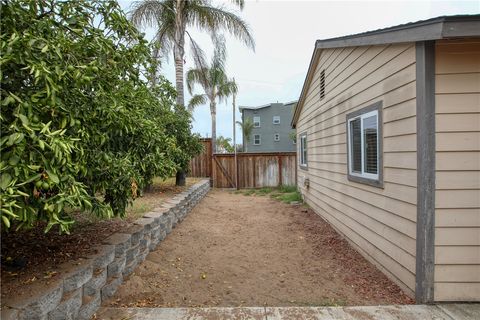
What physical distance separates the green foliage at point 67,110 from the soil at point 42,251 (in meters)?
0.47

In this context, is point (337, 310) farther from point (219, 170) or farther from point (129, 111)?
point (219, 170)

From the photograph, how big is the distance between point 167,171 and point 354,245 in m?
3.18

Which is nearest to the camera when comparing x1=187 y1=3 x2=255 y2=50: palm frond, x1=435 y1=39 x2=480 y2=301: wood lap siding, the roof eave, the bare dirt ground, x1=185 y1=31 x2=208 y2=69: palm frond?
the roof eave

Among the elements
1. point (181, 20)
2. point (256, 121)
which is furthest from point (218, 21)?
point (256, 121)

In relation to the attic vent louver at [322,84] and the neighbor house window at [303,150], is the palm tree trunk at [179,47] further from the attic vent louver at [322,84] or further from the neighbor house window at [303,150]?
the attic vent louver at [322,84]

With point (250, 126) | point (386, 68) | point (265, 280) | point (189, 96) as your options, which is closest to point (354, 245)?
point (265, 280)

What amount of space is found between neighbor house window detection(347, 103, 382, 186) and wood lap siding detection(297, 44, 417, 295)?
141mm

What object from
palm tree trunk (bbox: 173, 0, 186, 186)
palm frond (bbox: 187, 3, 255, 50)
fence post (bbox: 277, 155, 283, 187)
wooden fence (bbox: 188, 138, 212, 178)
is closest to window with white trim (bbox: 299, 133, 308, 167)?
fence post (bbox: 277, 155, 283, 187)

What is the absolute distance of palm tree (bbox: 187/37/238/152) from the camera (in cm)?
1146

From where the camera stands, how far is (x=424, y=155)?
289 cm

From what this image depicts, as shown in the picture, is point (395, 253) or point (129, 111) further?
point (395, 253)

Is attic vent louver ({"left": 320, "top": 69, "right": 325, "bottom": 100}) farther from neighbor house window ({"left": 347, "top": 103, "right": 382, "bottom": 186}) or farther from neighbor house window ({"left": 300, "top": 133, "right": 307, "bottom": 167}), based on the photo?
neighbor house window ({"left": 300, "top": 133, "right": 307, "bottom": 167})

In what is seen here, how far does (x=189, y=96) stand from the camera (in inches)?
788

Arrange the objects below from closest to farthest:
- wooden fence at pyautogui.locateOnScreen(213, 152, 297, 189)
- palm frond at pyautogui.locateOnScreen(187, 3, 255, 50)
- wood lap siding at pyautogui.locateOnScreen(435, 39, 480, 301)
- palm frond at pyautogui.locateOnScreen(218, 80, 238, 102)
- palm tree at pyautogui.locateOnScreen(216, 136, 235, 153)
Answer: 1. wood lap siding at pyautogui.locateOnScreen(435, 39, 480, 301)
2. palm frond at pyautogui.locateOnScreen(187, 3, 255, 50)
3. wooden fence at pyautogui.locateOnScreen(213, 152, 297, 189)
4. palm frond at pyautogui.locateOnScreen(218, 80, 238, 102)
5. palm tree at pyautogui.locateOnScreen(216, 136, 235, 153)
